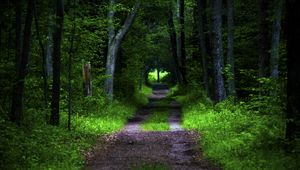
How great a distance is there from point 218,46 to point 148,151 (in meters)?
11.0

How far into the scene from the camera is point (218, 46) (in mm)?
25594

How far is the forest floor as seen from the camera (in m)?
13.0

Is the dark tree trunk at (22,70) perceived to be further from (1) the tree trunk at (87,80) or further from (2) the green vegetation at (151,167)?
(1) the tree trunk at (87,80)

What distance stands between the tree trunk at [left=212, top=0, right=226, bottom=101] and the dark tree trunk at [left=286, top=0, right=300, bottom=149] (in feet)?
40.2

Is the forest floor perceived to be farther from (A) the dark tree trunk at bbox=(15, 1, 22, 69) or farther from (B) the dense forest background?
(A) the dark tree trunk at bbox=(15, 1, 22, 69)

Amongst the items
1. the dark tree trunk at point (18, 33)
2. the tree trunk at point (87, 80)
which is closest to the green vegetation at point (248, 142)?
the dark tree trunk at point (18, 33)

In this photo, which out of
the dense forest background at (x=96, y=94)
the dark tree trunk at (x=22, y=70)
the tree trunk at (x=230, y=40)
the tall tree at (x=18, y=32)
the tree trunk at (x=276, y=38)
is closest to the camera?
the dense forest background at (x=96, y=94)

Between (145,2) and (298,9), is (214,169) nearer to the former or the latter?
(298,9)

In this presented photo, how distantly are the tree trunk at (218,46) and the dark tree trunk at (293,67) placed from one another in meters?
12.3

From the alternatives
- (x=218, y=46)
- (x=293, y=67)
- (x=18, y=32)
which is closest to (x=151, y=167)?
(x=293, y=67)

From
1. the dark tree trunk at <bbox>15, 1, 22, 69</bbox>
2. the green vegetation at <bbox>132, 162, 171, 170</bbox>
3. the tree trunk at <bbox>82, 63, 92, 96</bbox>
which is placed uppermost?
the dark tree trunk at <bbox>15, 1, 22, 69</bbox>

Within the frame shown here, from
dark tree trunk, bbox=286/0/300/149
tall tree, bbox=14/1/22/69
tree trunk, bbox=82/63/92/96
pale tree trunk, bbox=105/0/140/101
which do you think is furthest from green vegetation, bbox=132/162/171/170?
pale tree trunk, bbox=105/0/140/101

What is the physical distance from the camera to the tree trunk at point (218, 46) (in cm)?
2484

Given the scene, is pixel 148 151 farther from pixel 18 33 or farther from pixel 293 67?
pixel 18 33
